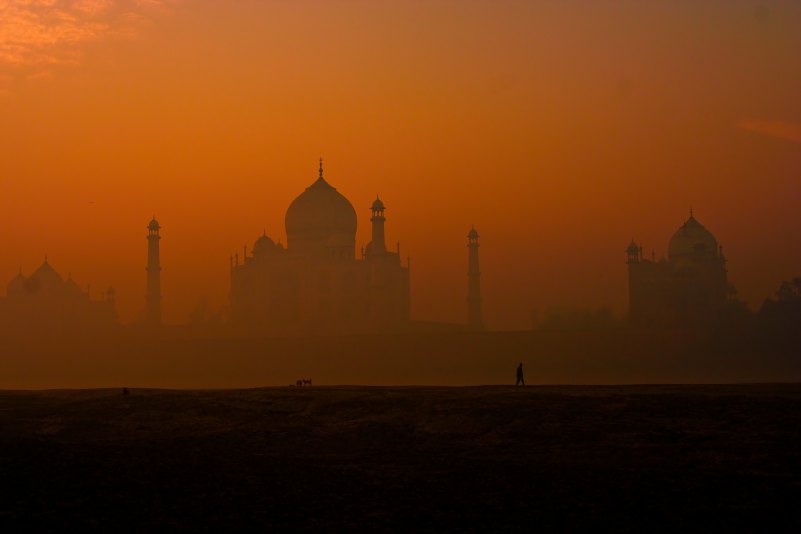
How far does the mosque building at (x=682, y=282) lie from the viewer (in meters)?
64.5

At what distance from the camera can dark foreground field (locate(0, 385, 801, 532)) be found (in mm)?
11562

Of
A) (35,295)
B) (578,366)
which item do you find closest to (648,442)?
(578,366)

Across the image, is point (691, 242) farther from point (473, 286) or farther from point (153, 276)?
point (153, 276)

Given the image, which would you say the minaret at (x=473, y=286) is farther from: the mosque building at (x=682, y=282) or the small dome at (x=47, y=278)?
the small dome at (x=47, y=278)

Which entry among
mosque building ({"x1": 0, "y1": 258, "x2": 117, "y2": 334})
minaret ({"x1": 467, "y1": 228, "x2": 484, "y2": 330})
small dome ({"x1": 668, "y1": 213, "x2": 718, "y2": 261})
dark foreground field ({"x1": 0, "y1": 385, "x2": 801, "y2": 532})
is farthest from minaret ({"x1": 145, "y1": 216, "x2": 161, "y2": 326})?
dark foreground field ({"x1": 0, "y1": 385, "x2": 801, "y2": 532})

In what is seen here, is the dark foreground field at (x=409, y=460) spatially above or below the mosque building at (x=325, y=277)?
below

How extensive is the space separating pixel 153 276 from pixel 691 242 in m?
34.7

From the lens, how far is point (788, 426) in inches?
627

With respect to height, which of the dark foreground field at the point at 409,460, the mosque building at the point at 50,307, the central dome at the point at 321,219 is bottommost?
the dark foreground field at the point at 409,460

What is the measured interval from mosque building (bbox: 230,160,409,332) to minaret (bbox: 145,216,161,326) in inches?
217

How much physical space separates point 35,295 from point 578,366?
37.8m

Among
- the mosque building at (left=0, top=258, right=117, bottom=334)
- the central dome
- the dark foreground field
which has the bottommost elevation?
the dark foreground field

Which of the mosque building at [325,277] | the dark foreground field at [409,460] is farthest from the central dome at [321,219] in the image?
the dark foreground field at [409,460]

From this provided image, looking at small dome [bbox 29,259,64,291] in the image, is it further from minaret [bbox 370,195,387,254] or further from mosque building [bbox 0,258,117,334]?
minaret [bbox 370,195,387,254]
